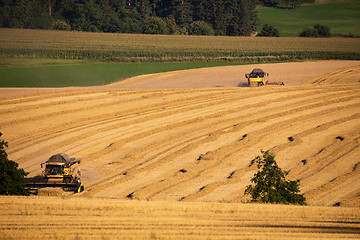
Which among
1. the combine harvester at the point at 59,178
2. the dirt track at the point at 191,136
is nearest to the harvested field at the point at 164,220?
the combine harvester at the point at 59,178

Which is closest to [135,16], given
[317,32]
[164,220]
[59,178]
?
[317,32]

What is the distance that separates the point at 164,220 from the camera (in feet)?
46.6

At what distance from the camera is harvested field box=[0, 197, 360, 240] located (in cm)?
1285

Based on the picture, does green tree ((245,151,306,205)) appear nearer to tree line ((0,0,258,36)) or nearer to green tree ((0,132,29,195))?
green tree ((0,132,29,195))

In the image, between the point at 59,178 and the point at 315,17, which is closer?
the point at 59,178

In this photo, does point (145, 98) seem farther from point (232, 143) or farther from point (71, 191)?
point (71, 191)

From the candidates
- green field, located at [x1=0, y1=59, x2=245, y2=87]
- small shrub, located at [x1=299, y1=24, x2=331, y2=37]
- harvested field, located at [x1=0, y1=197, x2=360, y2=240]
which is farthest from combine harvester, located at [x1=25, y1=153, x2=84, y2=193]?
small shrub, located at [x1=299, y1=24, x2=331, y2=37]

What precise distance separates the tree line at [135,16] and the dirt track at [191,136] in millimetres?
77250

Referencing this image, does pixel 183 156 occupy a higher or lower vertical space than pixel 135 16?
lower

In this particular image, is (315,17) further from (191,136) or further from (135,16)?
(191,136)

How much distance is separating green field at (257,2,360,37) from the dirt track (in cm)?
8803

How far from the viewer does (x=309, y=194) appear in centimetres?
2031

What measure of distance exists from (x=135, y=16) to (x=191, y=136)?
333 feet

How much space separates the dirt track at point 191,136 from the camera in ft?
70.7
